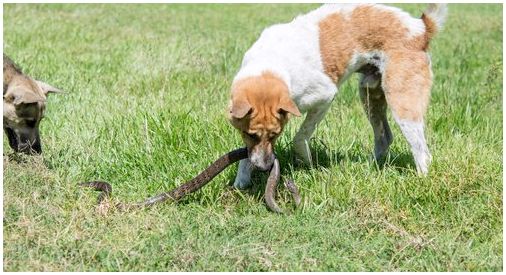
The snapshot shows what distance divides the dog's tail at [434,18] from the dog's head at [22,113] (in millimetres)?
3170

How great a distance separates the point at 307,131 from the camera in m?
6.91

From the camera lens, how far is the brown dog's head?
611cm

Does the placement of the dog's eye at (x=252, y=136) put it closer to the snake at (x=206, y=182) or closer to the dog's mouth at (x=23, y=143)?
the snake at (x=206, y=182)

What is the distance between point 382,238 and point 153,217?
1516 mm

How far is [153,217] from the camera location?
593cm

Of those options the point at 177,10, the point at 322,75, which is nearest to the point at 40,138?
the point at 322,75

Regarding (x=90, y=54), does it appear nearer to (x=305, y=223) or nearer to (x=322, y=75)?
(x=322, y=75)

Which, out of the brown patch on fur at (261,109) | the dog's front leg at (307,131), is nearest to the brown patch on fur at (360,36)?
the dog's front leg at (307,131)

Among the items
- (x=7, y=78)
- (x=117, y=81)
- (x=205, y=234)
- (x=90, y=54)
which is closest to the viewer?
(x=205, y=234)

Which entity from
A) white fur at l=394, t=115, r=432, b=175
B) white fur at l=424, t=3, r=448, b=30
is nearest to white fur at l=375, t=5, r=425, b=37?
white fur at l=424, t=3, r=448, b=30

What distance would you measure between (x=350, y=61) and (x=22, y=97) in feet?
8.62

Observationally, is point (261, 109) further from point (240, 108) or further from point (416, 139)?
point (416, 139)

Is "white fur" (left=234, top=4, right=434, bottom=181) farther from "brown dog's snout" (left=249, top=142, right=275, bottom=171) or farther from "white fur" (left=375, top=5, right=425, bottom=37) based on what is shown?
"brown dog's snout" (left=249, top=142, right=275, bottom=171)

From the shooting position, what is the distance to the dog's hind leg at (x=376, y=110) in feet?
24.1
